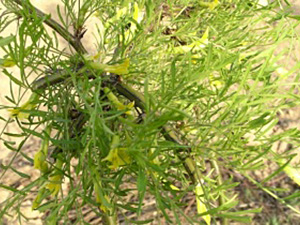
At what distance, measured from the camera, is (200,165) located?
0.53m

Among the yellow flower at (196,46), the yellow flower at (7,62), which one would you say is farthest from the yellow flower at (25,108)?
the yellow flower at (196,46)

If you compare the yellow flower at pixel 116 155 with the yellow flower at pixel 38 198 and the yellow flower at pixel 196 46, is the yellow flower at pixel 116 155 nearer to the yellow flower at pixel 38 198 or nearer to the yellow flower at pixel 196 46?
the yellow flower at pixel 38 198

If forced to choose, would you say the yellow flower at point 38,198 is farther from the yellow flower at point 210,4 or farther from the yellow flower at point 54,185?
the yellow flower at point 210,4

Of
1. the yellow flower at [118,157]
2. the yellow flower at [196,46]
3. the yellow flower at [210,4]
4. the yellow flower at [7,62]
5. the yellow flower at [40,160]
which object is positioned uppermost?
the yellow flower at [210,4]

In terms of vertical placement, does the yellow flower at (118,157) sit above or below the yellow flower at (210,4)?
below

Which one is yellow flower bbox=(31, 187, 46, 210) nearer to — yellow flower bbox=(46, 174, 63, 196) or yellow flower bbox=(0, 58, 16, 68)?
yellow flower bbox=(46, 174, 63, 196)

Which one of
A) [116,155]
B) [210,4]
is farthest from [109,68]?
[210,4]

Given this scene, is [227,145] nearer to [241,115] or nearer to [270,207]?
[241,115]

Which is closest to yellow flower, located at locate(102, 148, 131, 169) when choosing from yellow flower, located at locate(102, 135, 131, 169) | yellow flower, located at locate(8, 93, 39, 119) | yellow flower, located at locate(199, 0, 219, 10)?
yellow flower, located at locate(102, 135, 131, 169)

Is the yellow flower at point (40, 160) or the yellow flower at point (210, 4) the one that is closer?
the yellow flower at point (40, 160)

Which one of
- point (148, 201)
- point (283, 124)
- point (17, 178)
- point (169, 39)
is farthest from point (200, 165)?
point (283, 124)

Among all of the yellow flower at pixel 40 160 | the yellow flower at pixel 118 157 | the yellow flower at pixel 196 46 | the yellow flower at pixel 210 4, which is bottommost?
the yellow flower at pixel 118 157

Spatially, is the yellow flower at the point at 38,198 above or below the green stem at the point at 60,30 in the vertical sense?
below

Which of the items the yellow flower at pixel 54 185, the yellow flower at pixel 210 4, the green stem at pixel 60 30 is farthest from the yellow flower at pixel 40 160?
the yellow flower at pixel 210 4
